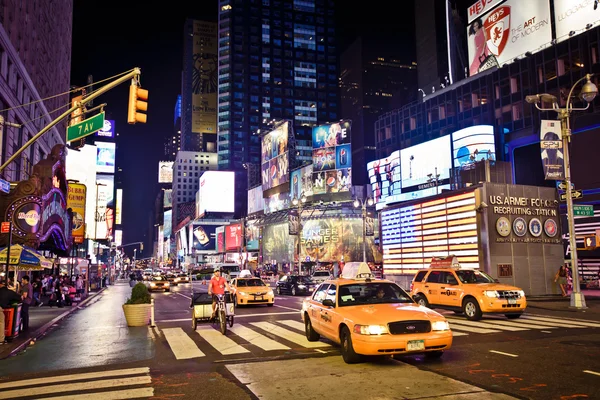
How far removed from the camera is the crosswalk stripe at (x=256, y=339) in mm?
11441

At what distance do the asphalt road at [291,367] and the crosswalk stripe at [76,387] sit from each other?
18mm

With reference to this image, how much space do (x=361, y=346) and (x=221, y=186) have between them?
145m

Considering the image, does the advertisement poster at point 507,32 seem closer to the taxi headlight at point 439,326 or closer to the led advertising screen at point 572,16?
the led advertising screen at point 572,16

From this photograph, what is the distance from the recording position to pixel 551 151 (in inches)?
856

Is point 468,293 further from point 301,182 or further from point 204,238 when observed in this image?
point 204,238

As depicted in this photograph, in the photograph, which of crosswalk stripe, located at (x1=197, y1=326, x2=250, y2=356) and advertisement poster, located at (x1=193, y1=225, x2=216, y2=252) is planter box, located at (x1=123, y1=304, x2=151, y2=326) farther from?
advertisement poster, located at (x1=193, y1=225, x2=216, y2=252)

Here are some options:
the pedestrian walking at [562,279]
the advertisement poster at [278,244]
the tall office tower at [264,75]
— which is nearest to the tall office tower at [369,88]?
the tall office tower at [264,75]

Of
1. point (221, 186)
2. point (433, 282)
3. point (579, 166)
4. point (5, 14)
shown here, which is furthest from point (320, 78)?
point (433, 282)

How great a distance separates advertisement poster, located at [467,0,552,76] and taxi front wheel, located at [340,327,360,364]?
5611cm

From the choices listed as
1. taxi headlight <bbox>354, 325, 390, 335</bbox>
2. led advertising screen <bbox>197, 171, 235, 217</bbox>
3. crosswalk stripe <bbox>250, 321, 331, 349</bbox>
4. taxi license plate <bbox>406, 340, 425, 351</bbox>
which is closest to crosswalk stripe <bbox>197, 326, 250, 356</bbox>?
crosswalk stripe <bbox>250, 321, 331, 349</bbox>

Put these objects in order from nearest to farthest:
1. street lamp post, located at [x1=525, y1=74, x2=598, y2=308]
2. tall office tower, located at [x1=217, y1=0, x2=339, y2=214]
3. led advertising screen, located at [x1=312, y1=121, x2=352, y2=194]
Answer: street lamp post, located at [x1=525, y1=74, x2=598, y2=308] → led advertising screen, located at [x1=312, y1=121, x2=352, y2=194] → tall office tower, located at [x1=217, y1=0, x2=339, y2=214]

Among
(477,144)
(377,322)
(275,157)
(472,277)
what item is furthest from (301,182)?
(377,322)

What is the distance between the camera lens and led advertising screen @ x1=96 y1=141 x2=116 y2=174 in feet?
365

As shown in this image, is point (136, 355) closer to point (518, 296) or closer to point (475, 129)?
point (518, 296)
